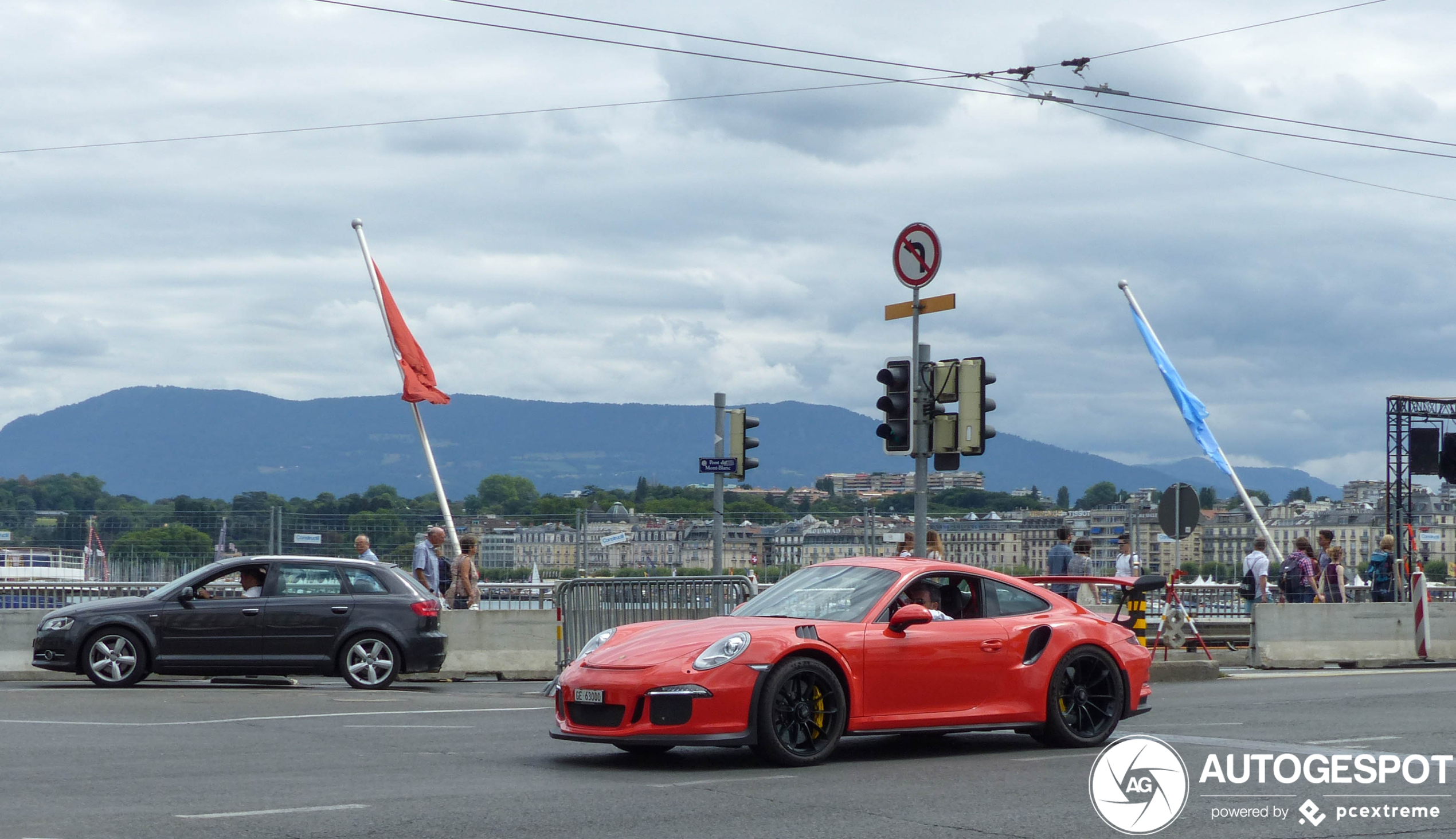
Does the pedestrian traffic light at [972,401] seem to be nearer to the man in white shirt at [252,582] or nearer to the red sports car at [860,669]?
the red sports car at [860,669]

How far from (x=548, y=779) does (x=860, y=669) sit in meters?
2.05

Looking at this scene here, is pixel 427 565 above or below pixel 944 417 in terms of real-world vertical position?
below

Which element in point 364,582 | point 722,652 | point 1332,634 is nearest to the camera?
point 722,652

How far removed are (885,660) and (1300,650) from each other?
535 inches

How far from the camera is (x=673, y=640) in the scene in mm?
10008

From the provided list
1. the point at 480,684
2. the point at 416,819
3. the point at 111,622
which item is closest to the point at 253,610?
the point at 111,622

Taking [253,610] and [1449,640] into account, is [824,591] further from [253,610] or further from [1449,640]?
[1449,640]

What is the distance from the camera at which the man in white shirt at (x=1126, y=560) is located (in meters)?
25.2

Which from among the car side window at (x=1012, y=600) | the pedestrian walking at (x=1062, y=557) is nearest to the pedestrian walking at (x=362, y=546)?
the pedestrian walking at (x=1062, y=557)

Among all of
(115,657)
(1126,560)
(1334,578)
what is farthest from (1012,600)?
(1334,578)

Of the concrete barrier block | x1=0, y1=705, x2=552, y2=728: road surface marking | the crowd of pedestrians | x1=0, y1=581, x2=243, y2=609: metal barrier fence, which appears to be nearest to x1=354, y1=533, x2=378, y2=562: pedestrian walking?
x1=0, y1=581, x2=243, y2=609: metal barrier fence

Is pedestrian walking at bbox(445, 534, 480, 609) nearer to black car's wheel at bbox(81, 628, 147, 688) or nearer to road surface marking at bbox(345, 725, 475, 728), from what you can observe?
black car's wheel at bbox(81, 628, 147, 688)

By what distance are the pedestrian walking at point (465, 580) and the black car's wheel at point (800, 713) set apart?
38.6ft

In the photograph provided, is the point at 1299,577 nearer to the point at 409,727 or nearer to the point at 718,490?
the point at 718,490
